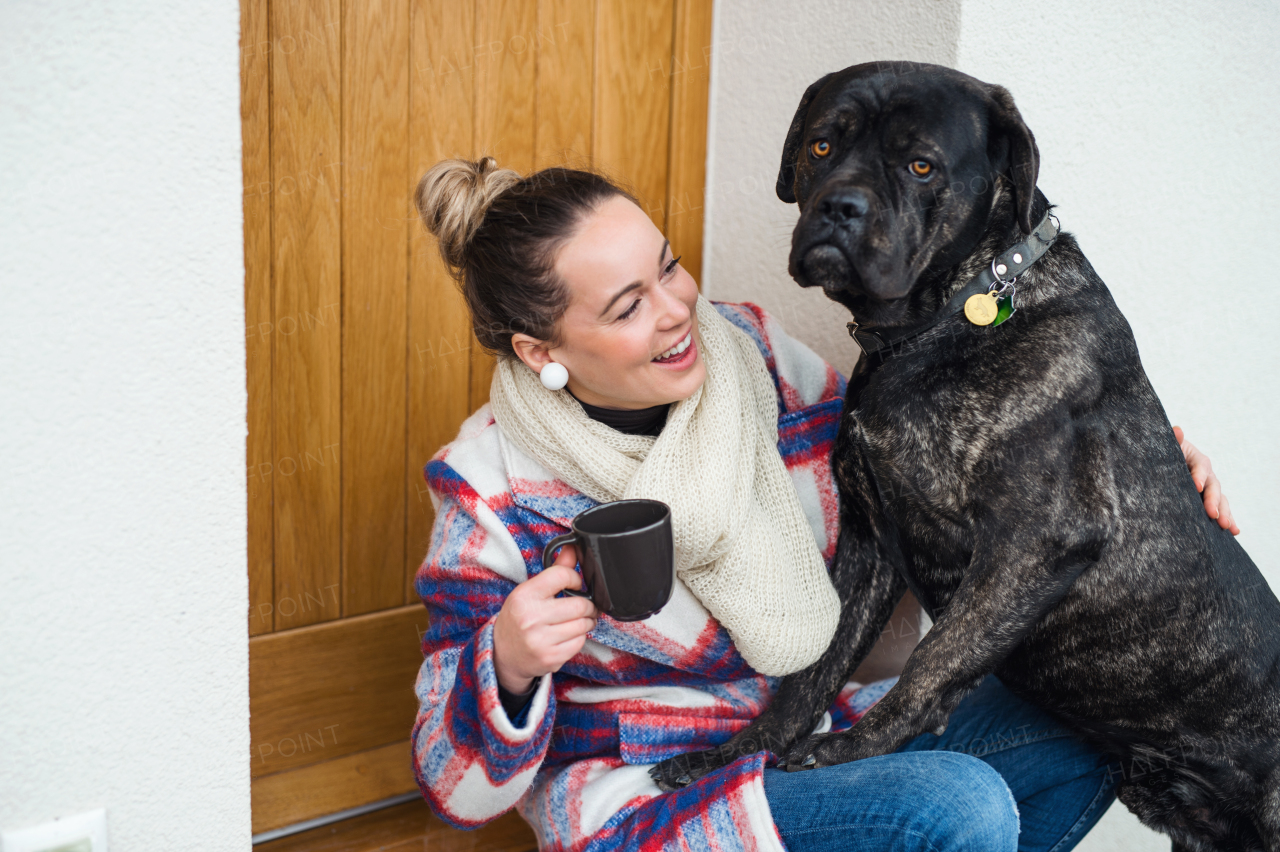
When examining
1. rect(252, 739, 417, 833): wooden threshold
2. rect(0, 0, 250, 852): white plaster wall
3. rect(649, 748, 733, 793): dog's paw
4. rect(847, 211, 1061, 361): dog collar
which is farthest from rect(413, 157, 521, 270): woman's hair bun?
rect(252, 739, 417, 833): wooden threshold

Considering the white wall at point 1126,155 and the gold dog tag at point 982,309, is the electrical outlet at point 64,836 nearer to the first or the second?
the gold dog tag at point 982,309

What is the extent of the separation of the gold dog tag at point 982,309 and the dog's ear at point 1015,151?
11cm

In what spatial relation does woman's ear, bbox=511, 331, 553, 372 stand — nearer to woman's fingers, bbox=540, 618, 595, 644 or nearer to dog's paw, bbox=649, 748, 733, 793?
woman's fingers, bbox=540, 618, 595, 644

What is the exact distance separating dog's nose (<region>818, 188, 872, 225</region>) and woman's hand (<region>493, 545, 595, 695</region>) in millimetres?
574

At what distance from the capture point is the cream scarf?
138 cm

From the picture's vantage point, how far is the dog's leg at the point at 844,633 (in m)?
1.45

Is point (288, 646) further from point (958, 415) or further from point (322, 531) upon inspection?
point (958, 415)

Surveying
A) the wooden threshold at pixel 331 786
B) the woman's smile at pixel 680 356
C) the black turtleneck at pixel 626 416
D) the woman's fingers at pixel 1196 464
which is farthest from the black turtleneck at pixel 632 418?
the wooden threshold at pixel 331 786

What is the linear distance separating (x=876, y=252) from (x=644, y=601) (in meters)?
0.57

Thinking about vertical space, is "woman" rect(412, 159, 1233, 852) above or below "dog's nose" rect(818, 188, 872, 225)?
below

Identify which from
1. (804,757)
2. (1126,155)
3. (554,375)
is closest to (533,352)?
(554,375)

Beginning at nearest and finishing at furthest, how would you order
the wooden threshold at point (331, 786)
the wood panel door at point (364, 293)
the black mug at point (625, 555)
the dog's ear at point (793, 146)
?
the black mug at point (625, 555) < the dog's ear at point (793, 146) < the wood panel door at point (364, 293) < the wooden threshold at point (331, 786)

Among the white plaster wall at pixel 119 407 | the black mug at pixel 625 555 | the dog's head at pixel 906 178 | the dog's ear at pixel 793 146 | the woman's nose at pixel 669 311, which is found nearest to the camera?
the white plaster wall at pixel 119 407

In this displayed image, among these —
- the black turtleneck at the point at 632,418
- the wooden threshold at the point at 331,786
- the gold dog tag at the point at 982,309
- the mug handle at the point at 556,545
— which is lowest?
the wooden threshold at the point at 331,786
